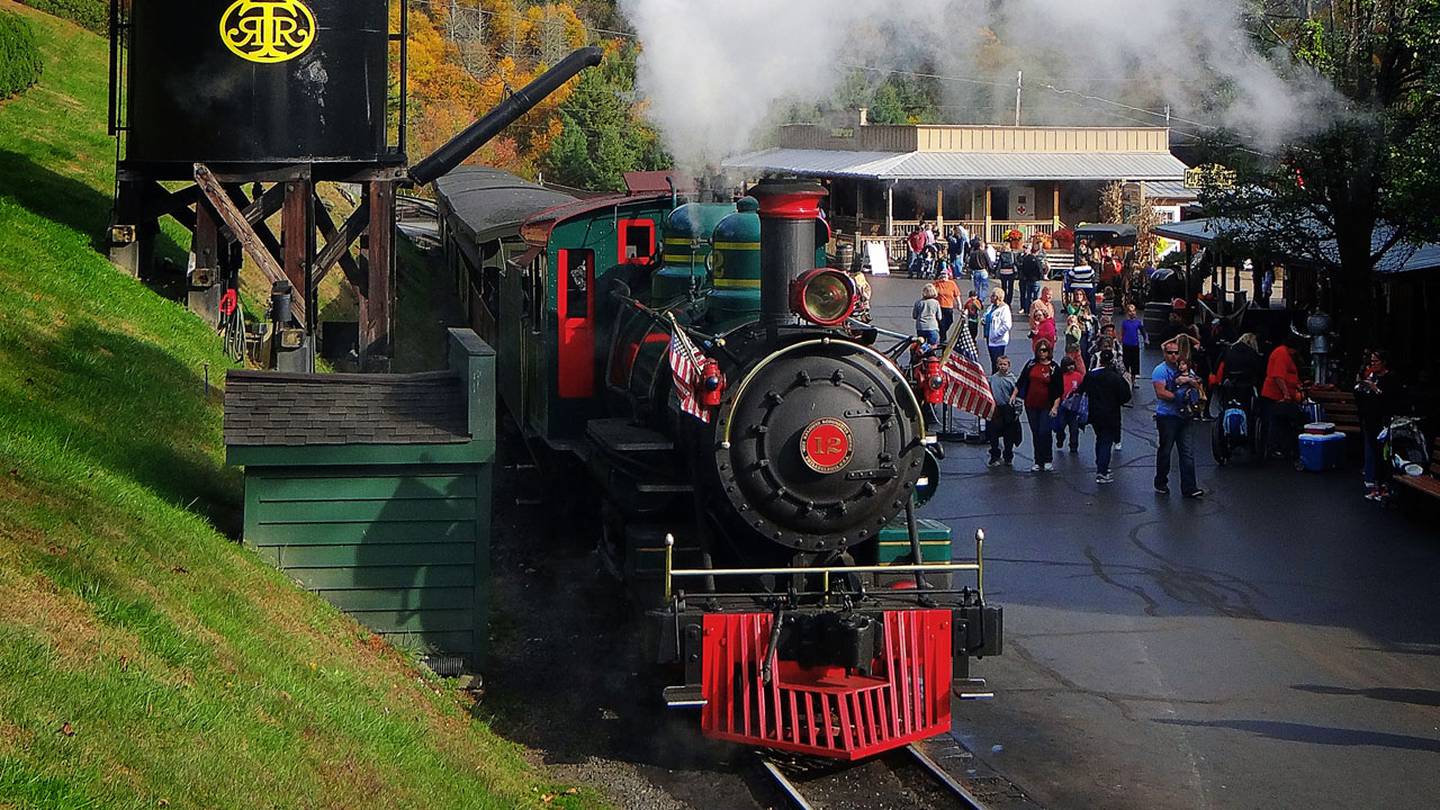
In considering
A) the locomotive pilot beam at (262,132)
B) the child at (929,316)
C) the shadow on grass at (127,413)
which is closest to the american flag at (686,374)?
the shadow on grass at (127,413)

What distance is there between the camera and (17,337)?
11461 millimetres

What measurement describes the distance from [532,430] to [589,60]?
8874mm

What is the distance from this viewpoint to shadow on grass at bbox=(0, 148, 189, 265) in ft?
55.2

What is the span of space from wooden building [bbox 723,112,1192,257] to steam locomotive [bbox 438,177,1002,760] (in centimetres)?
2917

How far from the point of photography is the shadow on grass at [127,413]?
986cm

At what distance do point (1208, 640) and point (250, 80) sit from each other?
10.3m

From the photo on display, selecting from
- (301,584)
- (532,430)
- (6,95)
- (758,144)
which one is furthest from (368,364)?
(6,95)

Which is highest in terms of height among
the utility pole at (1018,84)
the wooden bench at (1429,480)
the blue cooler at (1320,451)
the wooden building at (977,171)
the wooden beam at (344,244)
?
the utility pole at (1018,84)

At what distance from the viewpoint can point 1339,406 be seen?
17.2 m

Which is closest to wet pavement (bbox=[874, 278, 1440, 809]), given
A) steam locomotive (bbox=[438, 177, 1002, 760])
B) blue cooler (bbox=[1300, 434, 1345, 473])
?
blue cooler (bbox=[1300, 434, 1345, 473])

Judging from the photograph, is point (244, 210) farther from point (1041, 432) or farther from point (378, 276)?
point (1041, 432)

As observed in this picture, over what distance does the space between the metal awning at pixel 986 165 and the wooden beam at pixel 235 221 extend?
73.8 ft

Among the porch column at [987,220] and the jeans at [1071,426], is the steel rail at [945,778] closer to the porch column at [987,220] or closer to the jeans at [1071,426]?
the jeans at [1071,426]

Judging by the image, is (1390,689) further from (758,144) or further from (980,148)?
(980,148)
